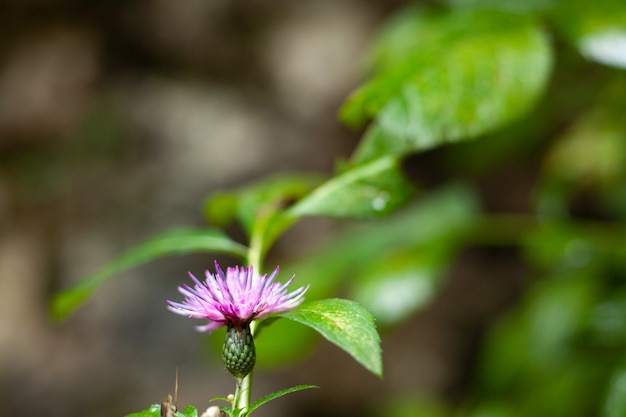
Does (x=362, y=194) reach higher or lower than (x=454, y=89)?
lower

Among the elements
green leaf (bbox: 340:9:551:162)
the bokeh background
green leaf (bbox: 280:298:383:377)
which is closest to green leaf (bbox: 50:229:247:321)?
green leaf (bbox: 340:9:551:162)

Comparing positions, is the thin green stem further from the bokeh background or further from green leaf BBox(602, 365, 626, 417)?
the bokeh background

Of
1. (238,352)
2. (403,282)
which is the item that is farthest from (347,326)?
(403,282)

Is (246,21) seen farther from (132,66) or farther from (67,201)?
(67,201)

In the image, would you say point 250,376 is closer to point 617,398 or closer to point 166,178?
point 617,398

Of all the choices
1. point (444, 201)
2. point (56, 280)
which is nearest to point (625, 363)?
point (444, 201)
